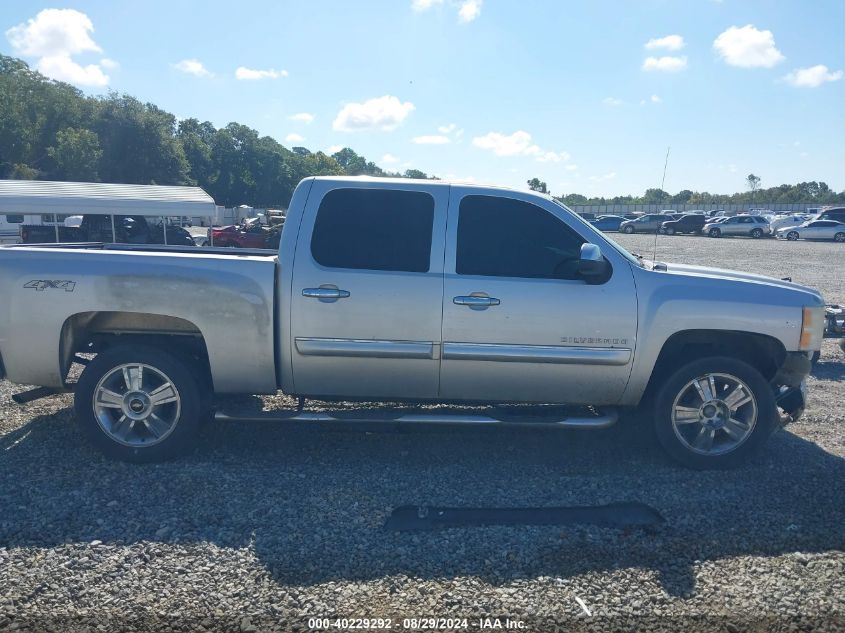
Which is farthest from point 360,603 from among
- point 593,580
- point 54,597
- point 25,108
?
point 25,108

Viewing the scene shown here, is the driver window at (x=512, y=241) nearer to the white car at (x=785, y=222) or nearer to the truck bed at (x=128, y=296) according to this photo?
the truck bed at (x=128, y=296)

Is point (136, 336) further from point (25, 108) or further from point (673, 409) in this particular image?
point (25, 108)

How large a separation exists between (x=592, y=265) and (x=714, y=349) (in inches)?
50.8

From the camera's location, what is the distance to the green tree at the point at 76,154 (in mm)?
54188

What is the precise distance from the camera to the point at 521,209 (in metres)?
5.04

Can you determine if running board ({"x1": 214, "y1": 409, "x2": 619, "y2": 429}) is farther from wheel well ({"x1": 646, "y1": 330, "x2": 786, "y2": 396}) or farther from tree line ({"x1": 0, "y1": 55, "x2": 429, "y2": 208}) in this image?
tree line ({"x1": 0, "y1": 55, "x2": 429, "y2": 208})

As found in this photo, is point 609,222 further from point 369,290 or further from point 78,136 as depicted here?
point 369,290

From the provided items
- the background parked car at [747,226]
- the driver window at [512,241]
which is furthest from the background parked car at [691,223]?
the driver window at [512,241]

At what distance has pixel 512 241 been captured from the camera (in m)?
4.98

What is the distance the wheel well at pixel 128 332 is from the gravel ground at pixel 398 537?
66 cm

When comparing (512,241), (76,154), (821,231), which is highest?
(76,154)

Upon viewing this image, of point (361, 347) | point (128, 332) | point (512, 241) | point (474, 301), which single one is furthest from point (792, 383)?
point (128, 332)

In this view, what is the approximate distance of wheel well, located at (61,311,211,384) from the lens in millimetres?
4910

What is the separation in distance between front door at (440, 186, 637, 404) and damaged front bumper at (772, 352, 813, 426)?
4.02 ft
